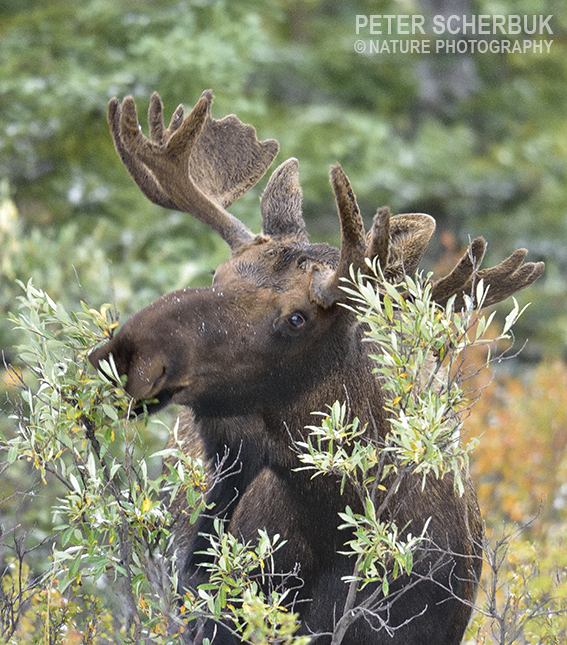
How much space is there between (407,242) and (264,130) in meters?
6.29

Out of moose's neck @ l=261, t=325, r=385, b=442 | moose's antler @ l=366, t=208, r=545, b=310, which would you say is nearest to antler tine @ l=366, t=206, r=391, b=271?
moose's antler @ l=366, t=208, r=545, b=310

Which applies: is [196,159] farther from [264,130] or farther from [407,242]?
[264,130]

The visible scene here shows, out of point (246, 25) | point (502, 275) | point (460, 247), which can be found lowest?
point (460, 247)

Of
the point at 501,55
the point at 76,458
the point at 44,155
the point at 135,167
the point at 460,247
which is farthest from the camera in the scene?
the point at 501,55

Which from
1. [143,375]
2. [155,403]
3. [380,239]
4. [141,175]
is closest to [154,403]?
[155,403]

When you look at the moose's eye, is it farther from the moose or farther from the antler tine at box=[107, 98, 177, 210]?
the antler tine at box=[107, 98, 177, 210]

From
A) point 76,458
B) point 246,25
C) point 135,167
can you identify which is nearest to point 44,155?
point 246,25

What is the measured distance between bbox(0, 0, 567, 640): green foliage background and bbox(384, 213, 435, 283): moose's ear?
46.6 inches

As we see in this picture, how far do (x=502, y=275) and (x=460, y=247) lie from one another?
321 inches

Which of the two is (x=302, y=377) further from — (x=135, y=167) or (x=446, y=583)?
(x=135, y=167)

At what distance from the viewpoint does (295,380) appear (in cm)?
374

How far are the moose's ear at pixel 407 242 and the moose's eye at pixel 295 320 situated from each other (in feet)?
1.09

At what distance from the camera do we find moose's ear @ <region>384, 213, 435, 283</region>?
367 cm

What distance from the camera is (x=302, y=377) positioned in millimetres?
3746
